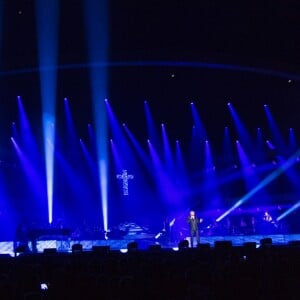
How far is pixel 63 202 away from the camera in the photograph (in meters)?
24.9

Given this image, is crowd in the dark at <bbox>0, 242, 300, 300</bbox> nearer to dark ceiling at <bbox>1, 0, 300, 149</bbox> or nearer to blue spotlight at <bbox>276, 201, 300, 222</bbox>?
dark ceiling at <bbox>1, 0, 300, 149</bbox>

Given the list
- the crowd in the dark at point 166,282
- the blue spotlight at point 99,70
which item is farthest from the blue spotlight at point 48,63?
the crowd in the dark at point 166,282

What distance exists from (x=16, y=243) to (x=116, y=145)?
859 cm

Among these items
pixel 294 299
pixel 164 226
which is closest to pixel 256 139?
pixel 164 226

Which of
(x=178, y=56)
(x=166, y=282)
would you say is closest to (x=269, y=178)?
(x=178, y=56)

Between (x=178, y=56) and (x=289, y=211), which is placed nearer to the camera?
(x=178, y=56)

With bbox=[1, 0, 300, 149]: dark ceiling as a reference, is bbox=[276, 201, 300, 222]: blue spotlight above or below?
below

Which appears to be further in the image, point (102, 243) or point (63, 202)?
point (63, 202)

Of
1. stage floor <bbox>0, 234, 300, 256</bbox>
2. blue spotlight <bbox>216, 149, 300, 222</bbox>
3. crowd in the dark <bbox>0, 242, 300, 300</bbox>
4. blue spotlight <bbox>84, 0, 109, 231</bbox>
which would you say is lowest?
stage floor <bbox>0, 234, 300, 256</bbox>

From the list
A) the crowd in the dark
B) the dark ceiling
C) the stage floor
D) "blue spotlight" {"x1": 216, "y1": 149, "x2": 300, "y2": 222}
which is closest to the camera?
the crowd in the dark

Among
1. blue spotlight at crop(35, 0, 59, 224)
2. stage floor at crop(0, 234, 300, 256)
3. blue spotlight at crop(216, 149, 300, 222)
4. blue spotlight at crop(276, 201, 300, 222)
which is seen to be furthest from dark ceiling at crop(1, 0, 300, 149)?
stage floor at crop(0, 234, 300, 256)

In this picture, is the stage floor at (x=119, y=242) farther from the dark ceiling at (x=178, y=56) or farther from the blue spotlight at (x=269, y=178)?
the dark ceiling at (x=178, y=56)

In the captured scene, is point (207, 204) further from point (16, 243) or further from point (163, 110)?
point (16, 243)

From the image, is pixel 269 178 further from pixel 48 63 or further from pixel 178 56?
pixel 48 63
